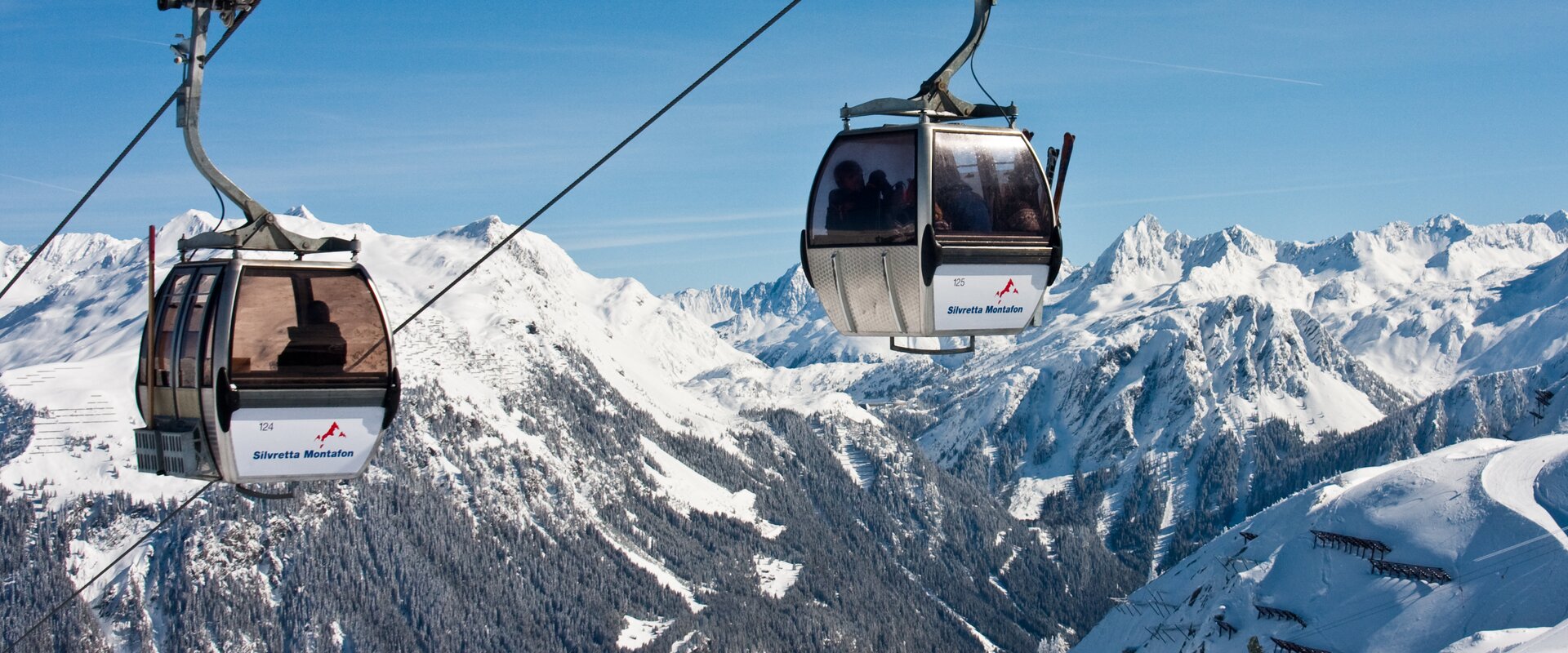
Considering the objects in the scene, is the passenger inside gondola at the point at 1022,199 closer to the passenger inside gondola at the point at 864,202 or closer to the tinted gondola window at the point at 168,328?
the passenger inside gondola at the point at 864,202

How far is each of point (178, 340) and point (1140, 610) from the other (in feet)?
470

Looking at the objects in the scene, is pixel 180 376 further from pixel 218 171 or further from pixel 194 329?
pixel 218 171

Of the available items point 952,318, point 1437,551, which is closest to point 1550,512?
point 1437,551

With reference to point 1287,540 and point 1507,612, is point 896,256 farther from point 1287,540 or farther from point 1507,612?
point 1287,540

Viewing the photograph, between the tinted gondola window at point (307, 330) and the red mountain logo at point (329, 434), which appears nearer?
the tinted gondola window at point (307, 330)

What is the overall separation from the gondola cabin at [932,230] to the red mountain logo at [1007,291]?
2cm

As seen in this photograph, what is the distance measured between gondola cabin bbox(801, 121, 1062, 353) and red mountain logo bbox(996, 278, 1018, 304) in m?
0.02

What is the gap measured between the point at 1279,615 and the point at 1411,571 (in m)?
11.3

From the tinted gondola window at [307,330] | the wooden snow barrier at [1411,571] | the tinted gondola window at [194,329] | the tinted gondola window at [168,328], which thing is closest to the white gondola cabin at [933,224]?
the tinted gondola window at [307,330]

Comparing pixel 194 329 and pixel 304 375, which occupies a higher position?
pixel 194 329

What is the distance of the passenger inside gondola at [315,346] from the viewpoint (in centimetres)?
1858

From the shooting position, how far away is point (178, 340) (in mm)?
18719

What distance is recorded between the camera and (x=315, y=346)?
61.4 ft

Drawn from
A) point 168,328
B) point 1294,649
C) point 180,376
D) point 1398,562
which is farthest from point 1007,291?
point 1398,562
